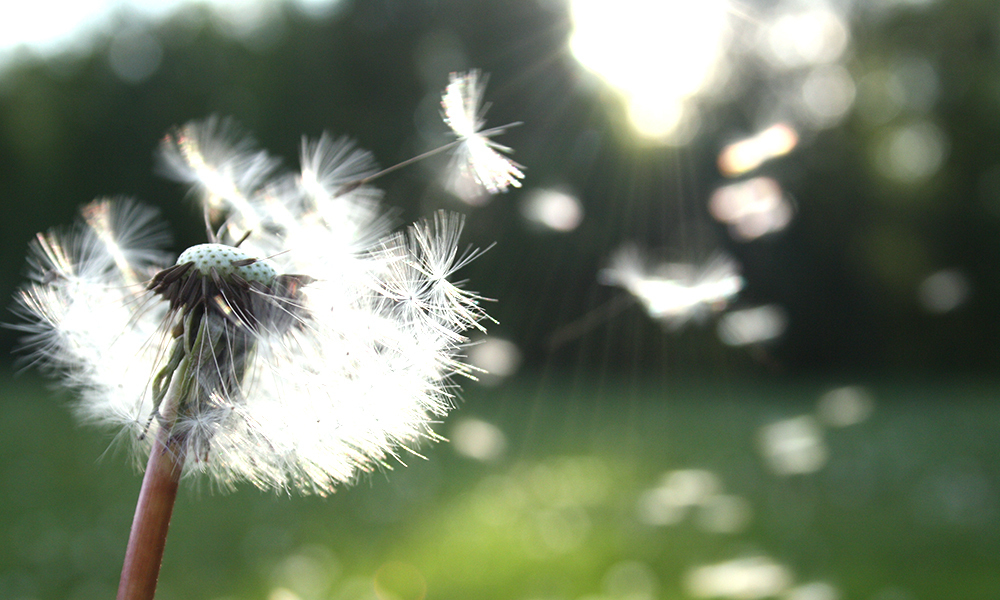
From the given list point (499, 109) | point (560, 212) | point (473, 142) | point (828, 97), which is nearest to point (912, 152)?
point (828, 97)

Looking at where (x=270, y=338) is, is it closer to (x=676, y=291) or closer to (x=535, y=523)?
(x=676, y=291)

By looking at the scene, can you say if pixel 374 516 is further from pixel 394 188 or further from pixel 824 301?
pixel 824 301

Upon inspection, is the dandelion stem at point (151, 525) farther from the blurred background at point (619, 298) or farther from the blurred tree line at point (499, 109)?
the blurred tree line at point (499, 109)

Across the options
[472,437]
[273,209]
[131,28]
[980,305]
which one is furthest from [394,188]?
[980,305]

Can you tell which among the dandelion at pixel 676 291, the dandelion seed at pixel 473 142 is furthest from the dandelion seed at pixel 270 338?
the dandelion at pixel 676 291

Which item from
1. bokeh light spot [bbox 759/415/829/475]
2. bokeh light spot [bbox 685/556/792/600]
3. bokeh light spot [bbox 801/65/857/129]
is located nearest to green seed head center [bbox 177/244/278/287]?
bokeh light spot [bbox 685/556/792/600]

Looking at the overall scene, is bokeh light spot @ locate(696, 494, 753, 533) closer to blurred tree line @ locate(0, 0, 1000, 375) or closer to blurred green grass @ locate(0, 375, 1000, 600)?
blurred green grass @ locate(0, 375, 1000, 600)

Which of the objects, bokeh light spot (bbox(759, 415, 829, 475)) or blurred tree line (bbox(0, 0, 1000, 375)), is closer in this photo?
bokeh light spot (bbox(759, 415, 829, 475))
